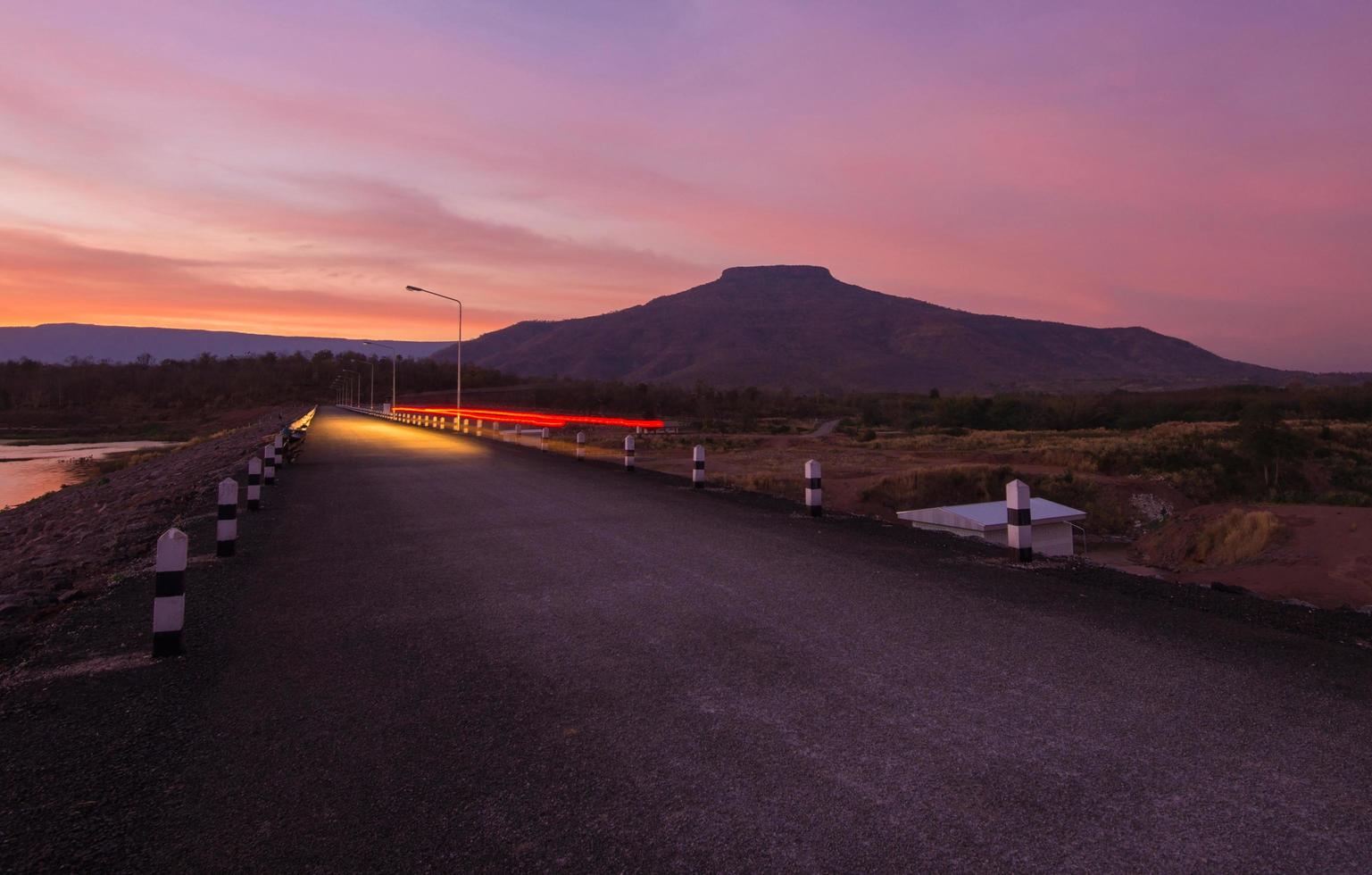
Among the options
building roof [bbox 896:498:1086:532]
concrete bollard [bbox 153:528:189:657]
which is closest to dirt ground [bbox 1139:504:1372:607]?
building roof [bbox 896:498:1086:532]

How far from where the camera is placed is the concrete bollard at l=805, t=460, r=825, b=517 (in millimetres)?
11219

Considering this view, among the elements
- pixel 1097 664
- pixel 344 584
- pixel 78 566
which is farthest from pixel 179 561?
pixel 78 566

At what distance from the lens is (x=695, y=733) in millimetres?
3711

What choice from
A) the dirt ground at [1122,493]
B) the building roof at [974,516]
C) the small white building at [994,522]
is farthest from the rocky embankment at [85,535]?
the building roof at [974,516]

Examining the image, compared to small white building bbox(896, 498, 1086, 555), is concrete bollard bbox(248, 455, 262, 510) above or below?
above

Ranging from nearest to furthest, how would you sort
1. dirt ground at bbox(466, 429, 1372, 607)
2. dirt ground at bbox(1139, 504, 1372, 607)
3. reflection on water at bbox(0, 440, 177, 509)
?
1. dirt ground at bbox(1139, 504, 1372, 607)
2. dirt ground at bbox(466, 429, 1372, 607)
3. reflection on water at bbox(0, 440, 177, 509)

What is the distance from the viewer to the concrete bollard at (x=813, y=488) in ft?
36.8

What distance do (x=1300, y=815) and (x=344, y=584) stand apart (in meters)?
7.04

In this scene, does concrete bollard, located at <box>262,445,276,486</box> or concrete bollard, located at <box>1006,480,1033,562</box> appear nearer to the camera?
concrete bollard, located at <box>1006,480,1033,562</box>

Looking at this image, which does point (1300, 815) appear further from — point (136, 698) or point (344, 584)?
point (344, 584)

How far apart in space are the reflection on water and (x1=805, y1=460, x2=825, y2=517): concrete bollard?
3268cm

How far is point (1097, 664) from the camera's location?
4.71 meters

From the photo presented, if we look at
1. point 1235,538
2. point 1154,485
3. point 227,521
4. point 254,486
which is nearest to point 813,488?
point 227,521

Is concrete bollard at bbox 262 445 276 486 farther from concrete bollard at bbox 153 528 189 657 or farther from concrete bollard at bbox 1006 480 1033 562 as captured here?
concrete bollard at bbox 1006 480 1033 562
